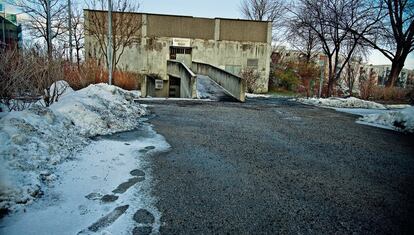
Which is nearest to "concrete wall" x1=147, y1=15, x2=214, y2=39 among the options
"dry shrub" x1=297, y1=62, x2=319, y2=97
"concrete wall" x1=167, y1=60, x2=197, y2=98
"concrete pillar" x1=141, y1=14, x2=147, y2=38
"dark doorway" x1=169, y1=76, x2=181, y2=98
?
"concrete pillar" x1=141, y1=14, x2=147, y2=38

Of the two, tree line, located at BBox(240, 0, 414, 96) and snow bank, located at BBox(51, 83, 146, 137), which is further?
tree line, located at BBox(240, 0, 414, 96)

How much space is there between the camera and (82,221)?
8.66ft

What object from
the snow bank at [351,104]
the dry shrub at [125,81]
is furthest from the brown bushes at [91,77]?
the snow bank at [351,104]

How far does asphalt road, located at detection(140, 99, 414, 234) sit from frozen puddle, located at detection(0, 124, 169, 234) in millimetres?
237

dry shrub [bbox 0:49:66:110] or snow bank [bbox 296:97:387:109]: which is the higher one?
dry shrub [bbox 0:49:66:110]

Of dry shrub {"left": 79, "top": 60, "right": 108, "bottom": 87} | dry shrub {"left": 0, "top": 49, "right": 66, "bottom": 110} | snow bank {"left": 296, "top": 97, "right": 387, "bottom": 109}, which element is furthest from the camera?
snow bank {"left": 296, "top": 97, "right": 387, "bottom": 109}

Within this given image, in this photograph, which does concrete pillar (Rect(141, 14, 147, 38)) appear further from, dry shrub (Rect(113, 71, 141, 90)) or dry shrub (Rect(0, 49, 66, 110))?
dry shrub (Rect(0, 49, 66, 110))

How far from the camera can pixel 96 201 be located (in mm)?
3043

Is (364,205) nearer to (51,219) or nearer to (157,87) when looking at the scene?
(51,219)

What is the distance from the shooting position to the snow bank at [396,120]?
26.9ft

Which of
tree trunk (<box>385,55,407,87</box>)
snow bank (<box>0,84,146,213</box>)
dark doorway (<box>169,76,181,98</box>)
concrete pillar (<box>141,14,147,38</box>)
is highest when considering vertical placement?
concrete pillar (<box>141,14,147,38</box>)

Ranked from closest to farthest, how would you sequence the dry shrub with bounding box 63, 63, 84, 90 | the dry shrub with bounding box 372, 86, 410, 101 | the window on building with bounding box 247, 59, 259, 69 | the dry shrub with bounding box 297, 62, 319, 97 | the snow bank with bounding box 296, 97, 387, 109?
the dry shrub with bounding box 63, 63, 84, 90 → the snow bank with bounding box 296, 97, 387, 109 → the dry shrub with bounding box 372, 86, 410, 101 → the window on building with bounding box 247, 59, 259, 69 → the dry shrub with bounding box 297, 62, 319, 97

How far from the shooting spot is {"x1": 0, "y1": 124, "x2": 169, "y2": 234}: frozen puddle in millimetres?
2541

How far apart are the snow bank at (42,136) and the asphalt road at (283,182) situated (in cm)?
138
